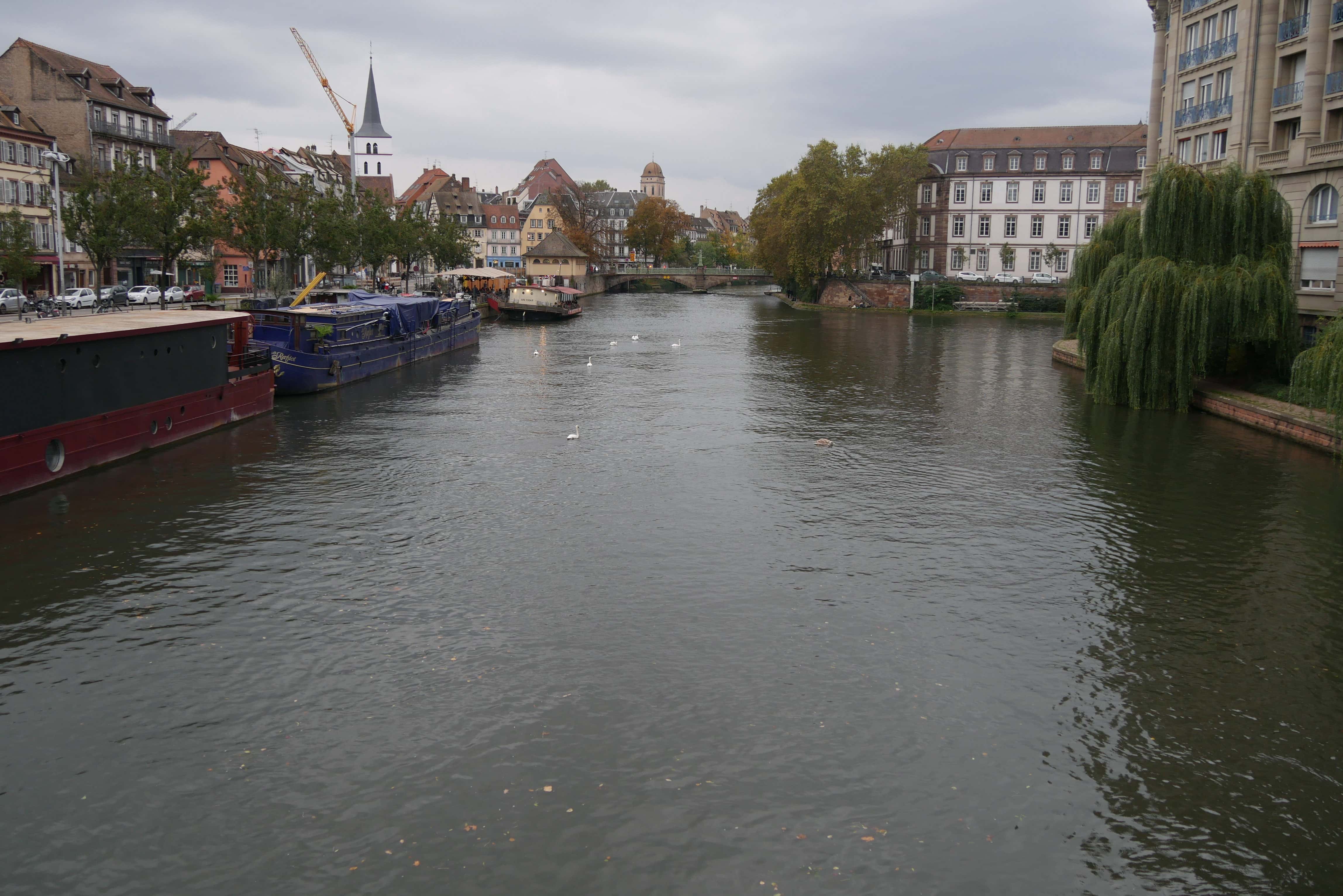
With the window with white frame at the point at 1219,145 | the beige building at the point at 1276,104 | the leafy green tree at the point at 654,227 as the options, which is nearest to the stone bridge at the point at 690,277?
the leafy green tree at the point at 654,227

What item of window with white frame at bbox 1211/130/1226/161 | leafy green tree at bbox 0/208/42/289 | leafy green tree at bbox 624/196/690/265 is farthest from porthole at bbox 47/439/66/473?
leafy green tree at bbox 624/196/690/265

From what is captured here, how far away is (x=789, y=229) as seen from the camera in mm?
97500

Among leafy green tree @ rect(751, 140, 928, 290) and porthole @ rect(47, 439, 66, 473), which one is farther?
leafy green tree @ rect(751, 140, 928, 290)

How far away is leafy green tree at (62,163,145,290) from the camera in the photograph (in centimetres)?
4309

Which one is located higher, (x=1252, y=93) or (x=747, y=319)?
(x=1252, y=93)

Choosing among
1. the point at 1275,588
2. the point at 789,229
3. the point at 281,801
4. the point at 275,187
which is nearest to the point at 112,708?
the point at 281,801

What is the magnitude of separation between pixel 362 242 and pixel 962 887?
72.5 meters

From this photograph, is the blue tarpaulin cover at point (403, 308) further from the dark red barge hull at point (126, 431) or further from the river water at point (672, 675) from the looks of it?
the river water at point (672, 675)

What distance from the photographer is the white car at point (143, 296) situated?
55.6 meters

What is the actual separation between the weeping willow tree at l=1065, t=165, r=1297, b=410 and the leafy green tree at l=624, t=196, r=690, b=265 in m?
139

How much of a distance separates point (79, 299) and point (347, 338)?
1860 centimetres

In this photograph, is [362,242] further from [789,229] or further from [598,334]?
[789,229]

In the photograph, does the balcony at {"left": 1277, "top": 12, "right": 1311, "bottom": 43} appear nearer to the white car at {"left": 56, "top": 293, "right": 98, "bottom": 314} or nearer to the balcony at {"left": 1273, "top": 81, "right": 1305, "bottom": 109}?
the balcony at {"left": 1273, "top": 81, "right": 1305, "bottom": 109}

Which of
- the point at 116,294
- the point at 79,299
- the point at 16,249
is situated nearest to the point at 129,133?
the point at 116,294
